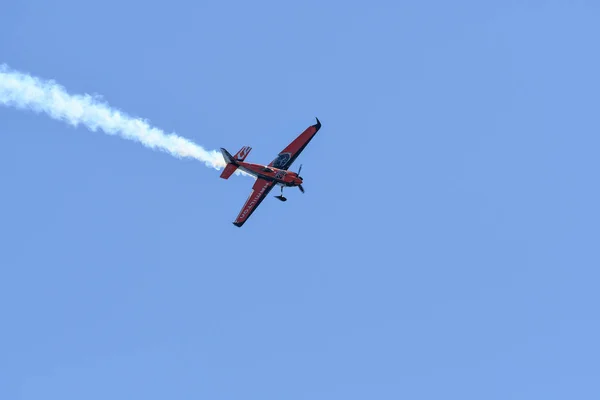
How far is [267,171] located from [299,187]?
3.44 meters

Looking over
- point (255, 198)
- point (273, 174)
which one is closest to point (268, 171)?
point (273, 174)

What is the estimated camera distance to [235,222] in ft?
280

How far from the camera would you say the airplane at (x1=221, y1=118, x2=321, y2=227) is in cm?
8262

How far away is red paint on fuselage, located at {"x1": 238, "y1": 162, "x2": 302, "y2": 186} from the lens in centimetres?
8262

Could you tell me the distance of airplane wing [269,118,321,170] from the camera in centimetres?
8481

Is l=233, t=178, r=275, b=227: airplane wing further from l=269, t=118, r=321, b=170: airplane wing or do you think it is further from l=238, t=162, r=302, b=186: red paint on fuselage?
l=269, t=118, r=321, b=170: airplane wing

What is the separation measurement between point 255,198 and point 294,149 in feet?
A: 19.5

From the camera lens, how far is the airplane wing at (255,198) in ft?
277

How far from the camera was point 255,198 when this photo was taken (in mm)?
84875

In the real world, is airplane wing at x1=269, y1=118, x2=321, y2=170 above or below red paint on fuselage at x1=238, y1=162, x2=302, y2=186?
above

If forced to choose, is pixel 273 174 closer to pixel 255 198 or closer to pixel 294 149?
pixel 255 198

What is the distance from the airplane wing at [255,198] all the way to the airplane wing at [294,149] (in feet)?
6.33

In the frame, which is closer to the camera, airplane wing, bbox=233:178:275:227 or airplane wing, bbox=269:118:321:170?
airplane wing, bbox=233:178:275:227

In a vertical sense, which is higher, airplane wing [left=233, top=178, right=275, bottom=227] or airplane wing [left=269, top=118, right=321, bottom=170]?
airplane wing [left=269, top=118, right=321, bottom=170]
